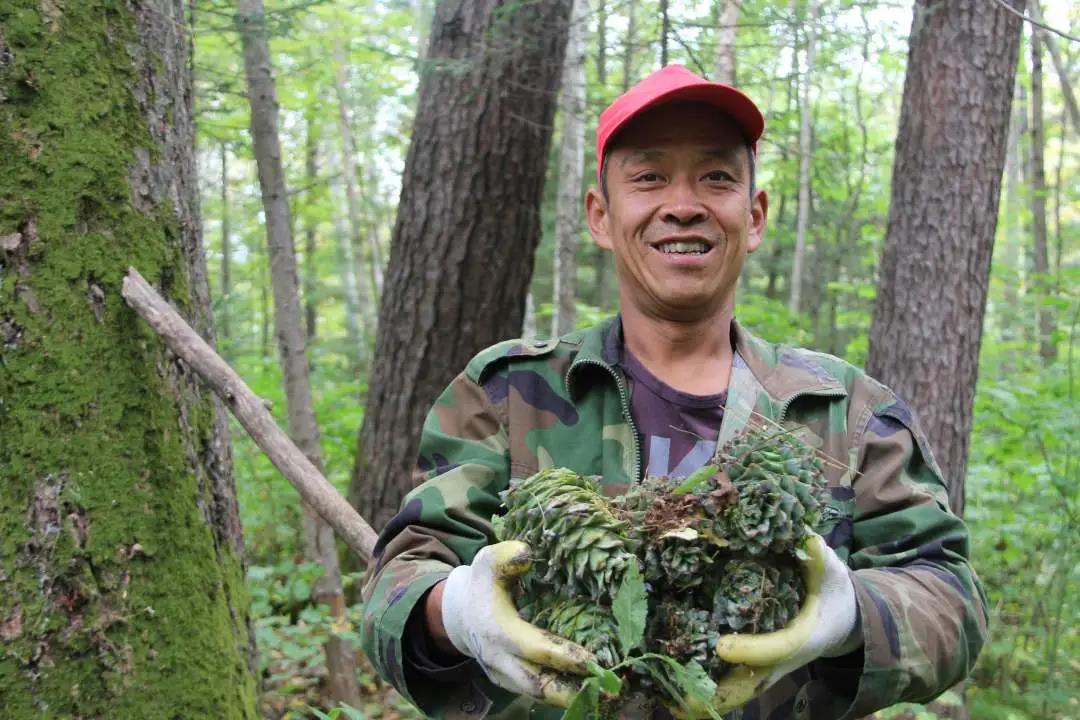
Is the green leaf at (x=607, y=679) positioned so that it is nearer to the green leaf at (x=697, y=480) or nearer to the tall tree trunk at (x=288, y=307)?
the green leaf at (x=697, y=480)

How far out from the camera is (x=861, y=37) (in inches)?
215

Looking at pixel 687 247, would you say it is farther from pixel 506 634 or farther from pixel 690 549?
pixel 506 634

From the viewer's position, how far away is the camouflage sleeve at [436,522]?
1.76 meters

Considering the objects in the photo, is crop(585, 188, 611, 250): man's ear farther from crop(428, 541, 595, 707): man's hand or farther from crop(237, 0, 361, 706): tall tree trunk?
crop(237, 0, 361, 706): tall tree trunk

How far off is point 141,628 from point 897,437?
2099mm

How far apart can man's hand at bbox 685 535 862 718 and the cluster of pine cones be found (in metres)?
0.03

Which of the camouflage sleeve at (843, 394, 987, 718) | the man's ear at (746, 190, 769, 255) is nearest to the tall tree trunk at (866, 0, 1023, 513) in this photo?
the man's ear at (746, 190, 769, 255)

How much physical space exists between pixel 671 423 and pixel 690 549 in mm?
622

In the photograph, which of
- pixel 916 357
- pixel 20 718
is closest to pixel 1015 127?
pixel 916 357

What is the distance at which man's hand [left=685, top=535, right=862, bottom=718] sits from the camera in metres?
1.42

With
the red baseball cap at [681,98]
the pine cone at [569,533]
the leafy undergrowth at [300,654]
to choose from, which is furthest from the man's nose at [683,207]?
the leafy undergrowth at [300,654]

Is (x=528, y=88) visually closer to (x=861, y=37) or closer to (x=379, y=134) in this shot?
(x=861, y=37)

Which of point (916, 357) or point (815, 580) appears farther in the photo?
point (916, 357)

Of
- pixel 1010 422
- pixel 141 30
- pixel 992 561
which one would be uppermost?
pixel 141 30
